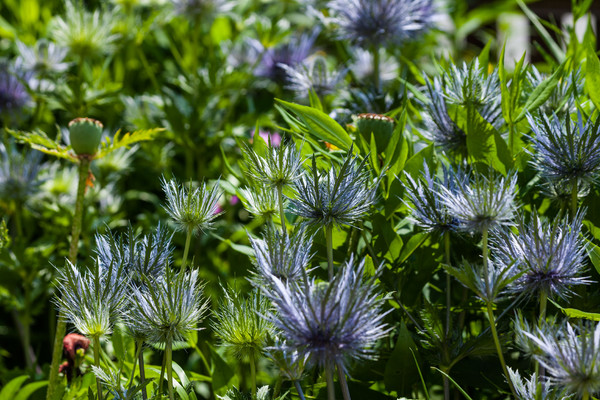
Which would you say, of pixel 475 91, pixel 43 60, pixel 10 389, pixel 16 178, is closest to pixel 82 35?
pixel 43 60

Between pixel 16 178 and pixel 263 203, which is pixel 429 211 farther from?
pixel 16 178

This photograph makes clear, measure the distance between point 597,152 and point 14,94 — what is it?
1104 millimetres

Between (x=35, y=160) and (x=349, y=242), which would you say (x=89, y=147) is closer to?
(x=349, y=242)

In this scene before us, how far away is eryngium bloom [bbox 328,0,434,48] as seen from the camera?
1065 millimetres

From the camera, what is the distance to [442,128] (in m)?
0.79

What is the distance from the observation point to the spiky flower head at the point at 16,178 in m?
1.19

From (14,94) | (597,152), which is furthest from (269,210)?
(14,94)

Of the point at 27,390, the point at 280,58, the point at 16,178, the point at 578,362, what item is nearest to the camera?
the point at 578,362

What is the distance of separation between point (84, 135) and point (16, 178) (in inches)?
19.9

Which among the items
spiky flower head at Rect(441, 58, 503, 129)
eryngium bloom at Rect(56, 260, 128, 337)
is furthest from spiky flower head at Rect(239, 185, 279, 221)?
spiky flower head at Rect(441, 58, 503, 129)

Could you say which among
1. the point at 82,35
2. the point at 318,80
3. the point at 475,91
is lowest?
the point at 475,91

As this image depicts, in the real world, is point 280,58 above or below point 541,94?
above

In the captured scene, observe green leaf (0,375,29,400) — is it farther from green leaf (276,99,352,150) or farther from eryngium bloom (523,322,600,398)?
eryngium bloom (523,322,600,398)

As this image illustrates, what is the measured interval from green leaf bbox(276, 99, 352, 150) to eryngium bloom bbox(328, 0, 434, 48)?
1.35 ft
